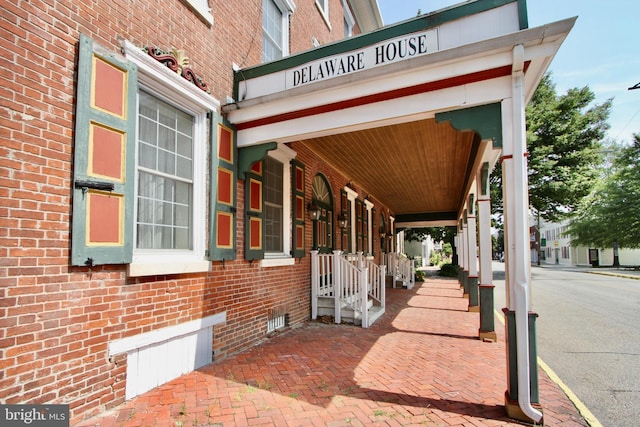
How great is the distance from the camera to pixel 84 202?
3.06m

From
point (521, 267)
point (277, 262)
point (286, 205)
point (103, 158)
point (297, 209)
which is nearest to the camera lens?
point (103, 158)

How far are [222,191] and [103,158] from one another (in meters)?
1.74

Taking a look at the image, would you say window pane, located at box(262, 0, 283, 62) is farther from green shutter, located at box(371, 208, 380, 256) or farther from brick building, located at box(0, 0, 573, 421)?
green shutter, located at box(371, 208, 380, 256)

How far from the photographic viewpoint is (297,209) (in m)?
7.02

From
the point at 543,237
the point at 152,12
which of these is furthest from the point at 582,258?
the point at 152,12

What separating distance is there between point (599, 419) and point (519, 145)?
2.78 metres

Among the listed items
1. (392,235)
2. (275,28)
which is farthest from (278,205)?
(392,235)

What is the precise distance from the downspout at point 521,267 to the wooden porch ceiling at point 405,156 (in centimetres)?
157

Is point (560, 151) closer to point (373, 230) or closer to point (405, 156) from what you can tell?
point (373, 230)

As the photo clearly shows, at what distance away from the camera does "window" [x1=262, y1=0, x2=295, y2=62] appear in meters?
6.71

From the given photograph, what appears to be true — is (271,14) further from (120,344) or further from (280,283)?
(120,344)

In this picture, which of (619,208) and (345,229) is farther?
(619,208)

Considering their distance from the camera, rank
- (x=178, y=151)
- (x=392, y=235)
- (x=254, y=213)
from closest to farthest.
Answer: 1. (x=178, y=151)
2. (x=254, y=213)
3. (x=392, y=235)

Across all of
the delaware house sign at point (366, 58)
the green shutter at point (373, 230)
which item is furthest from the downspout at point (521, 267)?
the green shutter at point (373, 230)
